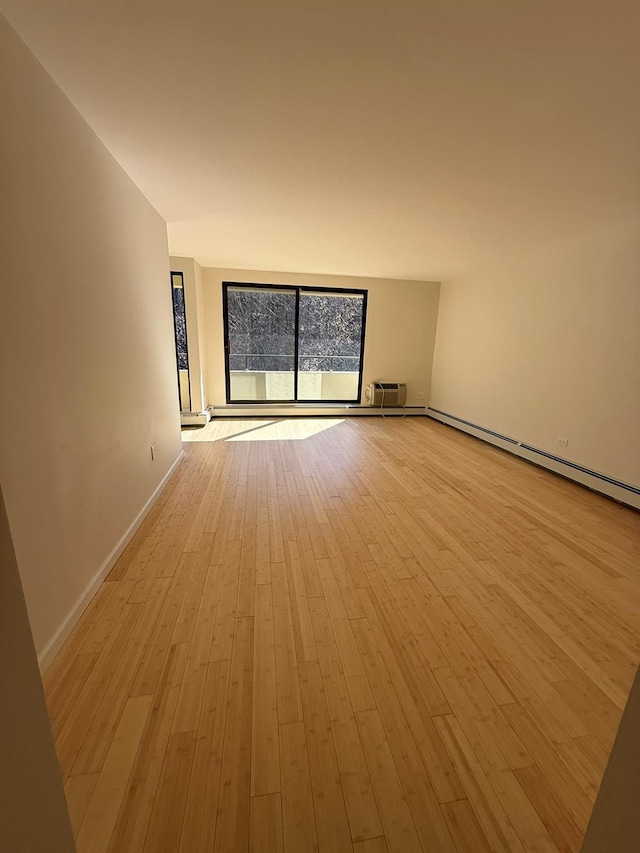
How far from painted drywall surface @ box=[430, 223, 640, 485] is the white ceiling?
1.78 feet

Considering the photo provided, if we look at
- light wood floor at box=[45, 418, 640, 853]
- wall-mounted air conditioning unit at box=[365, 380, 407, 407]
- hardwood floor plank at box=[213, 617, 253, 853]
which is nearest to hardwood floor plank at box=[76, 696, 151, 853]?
light wood floor at box=[45, 418, 640, 853]

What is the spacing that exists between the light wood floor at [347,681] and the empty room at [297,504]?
1 centimetres

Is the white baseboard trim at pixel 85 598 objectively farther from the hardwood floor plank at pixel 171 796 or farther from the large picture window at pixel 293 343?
the large picture window at pixel 293 343

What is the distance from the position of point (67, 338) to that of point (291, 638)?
1.76 m

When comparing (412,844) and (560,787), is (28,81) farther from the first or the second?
(560,787)

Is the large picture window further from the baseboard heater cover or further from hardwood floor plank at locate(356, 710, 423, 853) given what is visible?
hardwood floor plank at locate(356, 710, 423, 853)

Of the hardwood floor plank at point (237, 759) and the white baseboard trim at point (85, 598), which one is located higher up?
the white baseboard trim at point (85, 598)

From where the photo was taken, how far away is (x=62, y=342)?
5.14 feet

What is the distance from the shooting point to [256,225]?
3.33 m

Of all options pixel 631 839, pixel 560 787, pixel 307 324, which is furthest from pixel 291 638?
pixel 307 324

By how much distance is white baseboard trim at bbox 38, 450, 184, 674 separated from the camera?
56.3 inches

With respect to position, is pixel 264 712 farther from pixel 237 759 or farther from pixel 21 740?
pixel 21 740

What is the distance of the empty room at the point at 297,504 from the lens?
3.44 ft

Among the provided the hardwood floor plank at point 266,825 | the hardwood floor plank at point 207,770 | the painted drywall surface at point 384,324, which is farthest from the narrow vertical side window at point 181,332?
the hardwood floor plank at point 266,825
